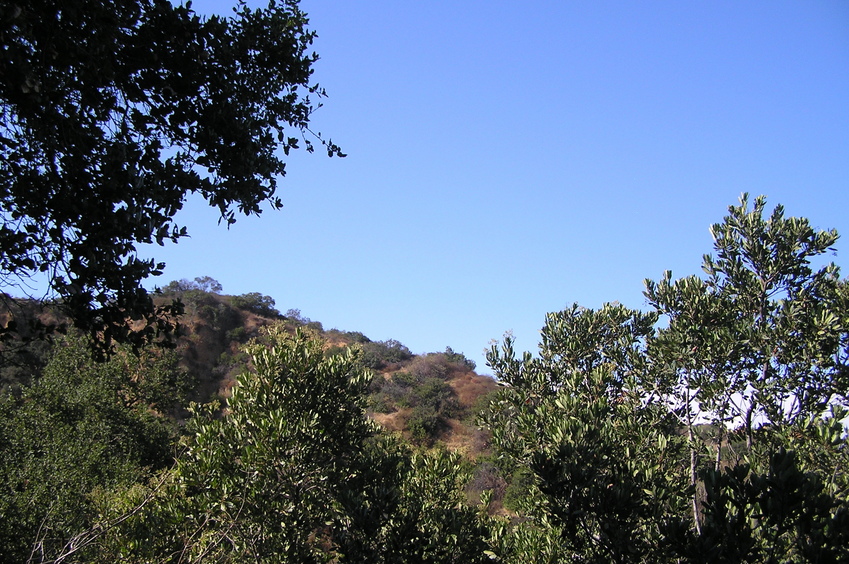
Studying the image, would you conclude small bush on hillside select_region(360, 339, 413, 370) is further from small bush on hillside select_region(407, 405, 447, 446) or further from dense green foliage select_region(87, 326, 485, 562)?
dense green foliage select_region(87, 326, 485, 562)

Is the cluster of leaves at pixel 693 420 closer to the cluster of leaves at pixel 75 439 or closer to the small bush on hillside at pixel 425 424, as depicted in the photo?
the cluster of leaves at pixel 75 439

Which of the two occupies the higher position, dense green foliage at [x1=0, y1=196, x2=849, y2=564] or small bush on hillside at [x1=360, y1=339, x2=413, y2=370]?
small bush on hillside at [x1=360, y1=339, x2=413, y2=370]

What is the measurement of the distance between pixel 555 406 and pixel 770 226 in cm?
452

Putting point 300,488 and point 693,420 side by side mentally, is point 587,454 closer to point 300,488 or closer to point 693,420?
point 693,420

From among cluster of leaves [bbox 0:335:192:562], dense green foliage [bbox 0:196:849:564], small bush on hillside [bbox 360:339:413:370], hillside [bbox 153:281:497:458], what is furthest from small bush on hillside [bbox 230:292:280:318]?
dense green foliage [bbox 0:196:849:564]

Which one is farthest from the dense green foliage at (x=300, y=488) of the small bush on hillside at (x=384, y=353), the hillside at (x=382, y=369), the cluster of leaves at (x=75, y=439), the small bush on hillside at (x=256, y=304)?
the small bush on hillside at (x=256, y=304)

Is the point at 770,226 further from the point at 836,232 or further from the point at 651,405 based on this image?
the point at 651,405

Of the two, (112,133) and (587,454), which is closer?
(112,133)

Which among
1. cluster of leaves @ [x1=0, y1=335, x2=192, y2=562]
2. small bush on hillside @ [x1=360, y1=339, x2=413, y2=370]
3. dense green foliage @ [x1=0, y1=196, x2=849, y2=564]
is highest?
small bush on hillside @ [x1=360, y1=339, x2=413, y2=370]

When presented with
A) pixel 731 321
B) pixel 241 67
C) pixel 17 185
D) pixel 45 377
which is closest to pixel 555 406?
pixel 731 321

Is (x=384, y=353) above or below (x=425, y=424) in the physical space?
above

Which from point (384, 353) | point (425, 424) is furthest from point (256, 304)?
point (425, 424)

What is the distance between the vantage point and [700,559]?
4988 mm

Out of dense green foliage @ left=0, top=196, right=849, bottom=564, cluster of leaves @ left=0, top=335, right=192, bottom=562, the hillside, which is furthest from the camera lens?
the hillside
